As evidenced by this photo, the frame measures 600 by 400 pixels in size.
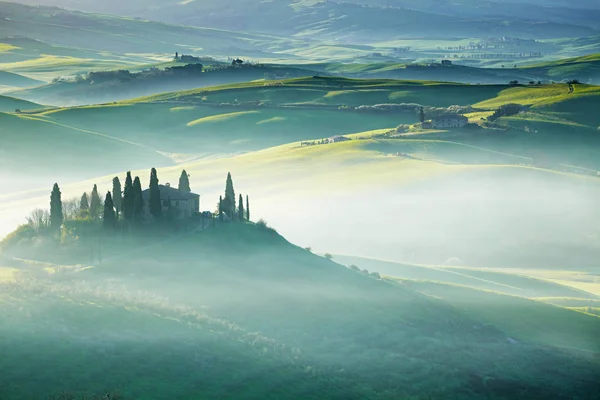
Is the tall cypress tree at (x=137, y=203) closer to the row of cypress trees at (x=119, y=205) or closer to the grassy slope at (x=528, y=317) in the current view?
the row of cypress trees at (x=119, y=205)

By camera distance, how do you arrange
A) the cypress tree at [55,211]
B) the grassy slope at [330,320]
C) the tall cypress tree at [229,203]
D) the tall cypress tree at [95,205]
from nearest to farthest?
the grassy slope at [330,320] < the cypress tree at [55,211] < the tall cypress tree at [95,205] < the tall cypress tree at [229,203]

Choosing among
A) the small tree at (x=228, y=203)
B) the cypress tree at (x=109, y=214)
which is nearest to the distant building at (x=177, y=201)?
the small tree at (x=228, y=203)

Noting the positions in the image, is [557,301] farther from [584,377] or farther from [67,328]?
[67,328]

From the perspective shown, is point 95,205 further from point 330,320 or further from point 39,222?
point 330,320

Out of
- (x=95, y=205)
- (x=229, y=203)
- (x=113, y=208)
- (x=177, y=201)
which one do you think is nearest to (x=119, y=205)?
(x=113, y=208)

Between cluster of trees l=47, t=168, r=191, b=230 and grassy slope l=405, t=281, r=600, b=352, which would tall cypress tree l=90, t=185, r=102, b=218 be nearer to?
cluster of trees l=47, t=168, r=191, b=230

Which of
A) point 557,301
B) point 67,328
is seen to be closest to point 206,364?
point 67,328

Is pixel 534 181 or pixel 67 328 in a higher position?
pixel 534 181

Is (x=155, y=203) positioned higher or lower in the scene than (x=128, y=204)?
higher

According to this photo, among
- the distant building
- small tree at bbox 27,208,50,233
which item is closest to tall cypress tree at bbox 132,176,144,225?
the distant building
